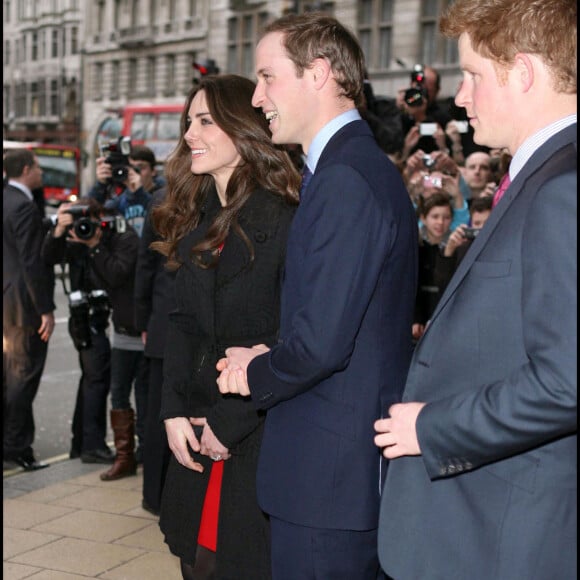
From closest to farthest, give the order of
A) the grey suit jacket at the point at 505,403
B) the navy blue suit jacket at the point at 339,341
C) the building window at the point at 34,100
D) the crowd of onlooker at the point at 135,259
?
the grey suit jacket at the point at 505,403
the navy blue suit jacket at the point at 339,341
the crowd of onlooker at the point at 135,259
the building window at the point at 34,100

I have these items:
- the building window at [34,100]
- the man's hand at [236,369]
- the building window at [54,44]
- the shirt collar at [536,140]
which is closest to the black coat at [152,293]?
the man's hand at [236,369]

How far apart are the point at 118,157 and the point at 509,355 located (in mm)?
5824

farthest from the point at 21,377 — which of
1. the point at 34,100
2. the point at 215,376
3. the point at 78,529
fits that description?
the point at 34,100

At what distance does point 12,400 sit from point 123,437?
96cm

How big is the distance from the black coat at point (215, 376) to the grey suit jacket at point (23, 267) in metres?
3.79

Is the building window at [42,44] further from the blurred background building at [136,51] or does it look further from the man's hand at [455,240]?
the man's hand at [455,240]

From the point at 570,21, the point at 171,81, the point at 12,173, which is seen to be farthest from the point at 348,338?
the point at 171,81

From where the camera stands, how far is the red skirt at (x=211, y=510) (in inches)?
121

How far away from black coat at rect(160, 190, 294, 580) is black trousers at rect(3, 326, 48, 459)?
12.4 feet

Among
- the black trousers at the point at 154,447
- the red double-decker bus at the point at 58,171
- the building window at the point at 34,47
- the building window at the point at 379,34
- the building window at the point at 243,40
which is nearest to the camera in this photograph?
the black trousers at the point at 154,447

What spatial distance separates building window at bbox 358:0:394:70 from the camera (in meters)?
36.9

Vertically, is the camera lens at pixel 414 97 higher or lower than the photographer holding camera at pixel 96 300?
higher

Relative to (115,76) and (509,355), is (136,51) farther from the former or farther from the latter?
(509,355)

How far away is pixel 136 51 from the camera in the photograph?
2176 inches
